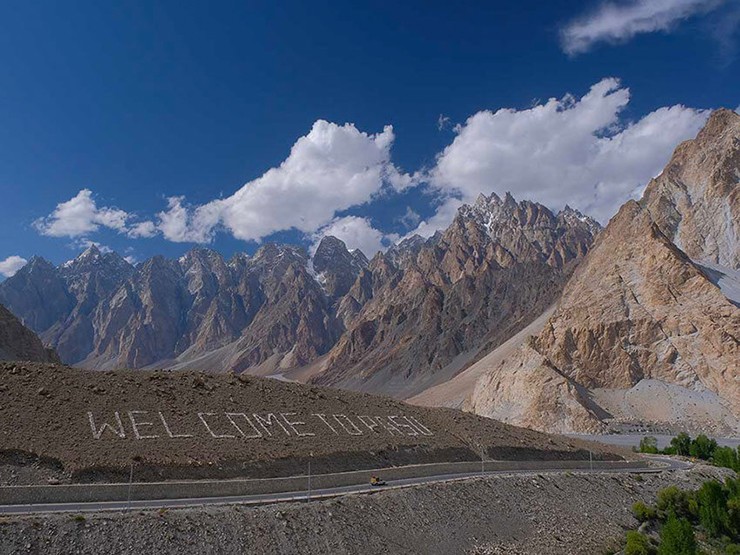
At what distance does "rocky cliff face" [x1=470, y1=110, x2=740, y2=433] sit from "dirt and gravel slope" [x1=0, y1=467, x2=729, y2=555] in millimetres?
65605

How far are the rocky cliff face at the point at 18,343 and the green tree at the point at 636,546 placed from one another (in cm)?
7964

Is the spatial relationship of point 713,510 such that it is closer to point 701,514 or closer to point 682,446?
point 701,514

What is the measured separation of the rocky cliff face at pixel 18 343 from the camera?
90625mm

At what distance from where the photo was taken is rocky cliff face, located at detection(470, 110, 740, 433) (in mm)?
116500

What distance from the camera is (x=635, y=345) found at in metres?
133

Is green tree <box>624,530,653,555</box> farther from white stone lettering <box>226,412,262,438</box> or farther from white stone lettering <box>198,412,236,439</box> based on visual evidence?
white stone lettering <box>198,412,236,439</box>

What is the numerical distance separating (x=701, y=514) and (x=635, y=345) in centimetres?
9080

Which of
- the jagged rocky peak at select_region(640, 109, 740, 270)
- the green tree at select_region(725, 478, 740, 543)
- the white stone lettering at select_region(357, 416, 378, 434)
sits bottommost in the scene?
the green tree at select_region(725, 478, 740, 543)

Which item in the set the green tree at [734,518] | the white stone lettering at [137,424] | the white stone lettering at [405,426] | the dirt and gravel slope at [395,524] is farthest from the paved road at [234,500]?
the green tree at [734,518]

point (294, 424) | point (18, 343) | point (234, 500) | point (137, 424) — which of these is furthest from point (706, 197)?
point (234, 500)

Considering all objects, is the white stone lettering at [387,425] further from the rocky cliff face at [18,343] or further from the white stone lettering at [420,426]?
the rocky cliff face at [18,343]

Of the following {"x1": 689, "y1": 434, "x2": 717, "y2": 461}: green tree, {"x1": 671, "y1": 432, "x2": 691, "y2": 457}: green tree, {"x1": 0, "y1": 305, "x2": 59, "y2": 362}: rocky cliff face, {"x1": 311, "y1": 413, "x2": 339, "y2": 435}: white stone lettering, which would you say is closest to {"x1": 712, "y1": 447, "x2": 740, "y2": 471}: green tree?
{"x1": 689, "y1": 434, "x2": 717, "y2": 461}: green tree

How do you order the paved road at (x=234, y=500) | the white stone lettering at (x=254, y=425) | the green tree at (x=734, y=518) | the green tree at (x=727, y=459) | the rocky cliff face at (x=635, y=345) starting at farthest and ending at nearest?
the rocky cliff face at (x=635, y=345) → the green tree at (x=727, y=459) → the green tree at (x=734, y=518) → the white stone lettering at (x=254, y=425) → the paved road at (x=234, y=500)

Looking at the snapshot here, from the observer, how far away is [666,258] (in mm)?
138000
